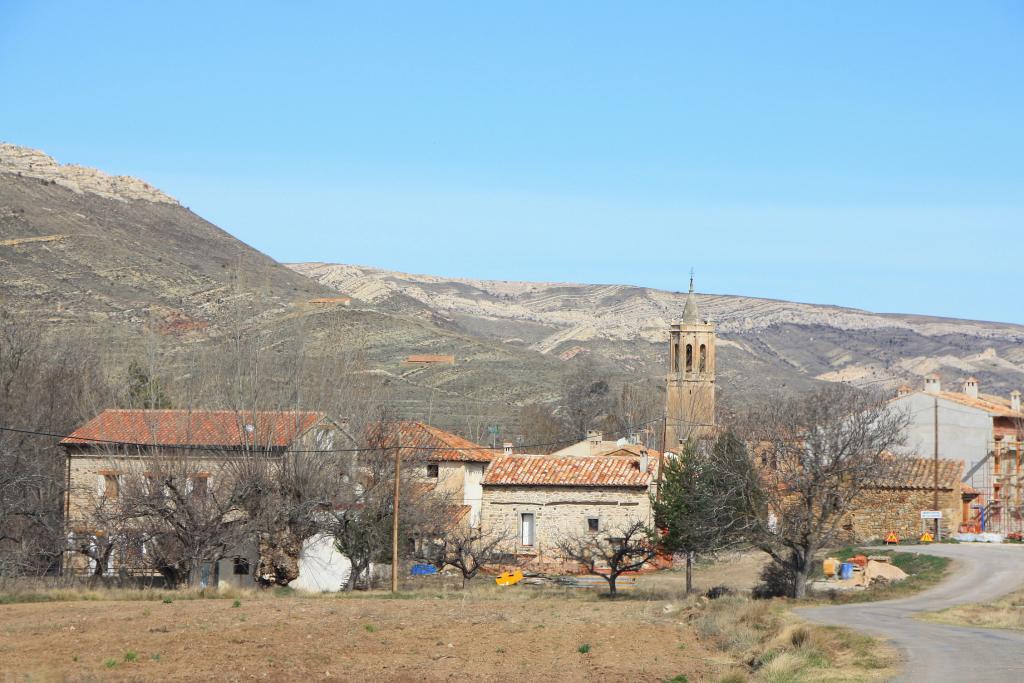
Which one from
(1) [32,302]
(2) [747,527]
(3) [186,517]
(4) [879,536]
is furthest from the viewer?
(1) [32,302]

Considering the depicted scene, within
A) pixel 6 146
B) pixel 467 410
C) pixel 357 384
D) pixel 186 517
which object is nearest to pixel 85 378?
pixel 357 384

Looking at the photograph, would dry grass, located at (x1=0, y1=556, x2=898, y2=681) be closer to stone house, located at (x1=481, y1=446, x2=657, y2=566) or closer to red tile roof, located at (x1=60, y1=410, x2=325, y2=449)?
red tile roof, located at (x1=60, y1=410, x2=325, y2=449)

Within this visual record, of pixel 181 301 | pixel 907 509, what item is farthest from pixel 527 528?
pixel 181 301

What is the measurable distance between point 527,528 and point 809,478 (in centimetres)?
1639

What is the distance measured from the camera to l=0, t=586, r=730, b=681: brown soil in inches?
926

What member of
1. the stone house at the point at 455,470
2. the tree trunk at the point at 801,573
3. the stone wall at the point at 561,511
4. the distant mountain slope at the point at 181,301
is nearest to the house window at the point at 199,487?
the stone house at the point at 455,470

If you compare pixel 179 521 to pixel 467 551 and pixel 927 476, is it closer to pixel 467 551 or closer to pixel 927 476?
pixel 467 551

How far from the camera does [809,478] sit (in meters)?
33.3

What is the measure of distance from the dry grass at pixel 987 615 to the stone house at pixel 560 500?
58.9 feet

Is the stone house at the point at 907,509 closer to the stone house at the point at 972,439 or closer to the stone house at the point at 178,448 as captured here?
the stone house at the point at 972,439

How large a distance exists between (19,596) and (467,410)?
189ft

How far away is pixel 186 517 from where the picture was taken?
123 ft

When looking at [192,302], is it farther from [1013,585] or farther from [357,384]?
[1013,585]

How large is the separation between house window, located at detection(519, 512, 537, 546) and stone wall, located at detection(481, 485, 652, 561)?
0.28ft
